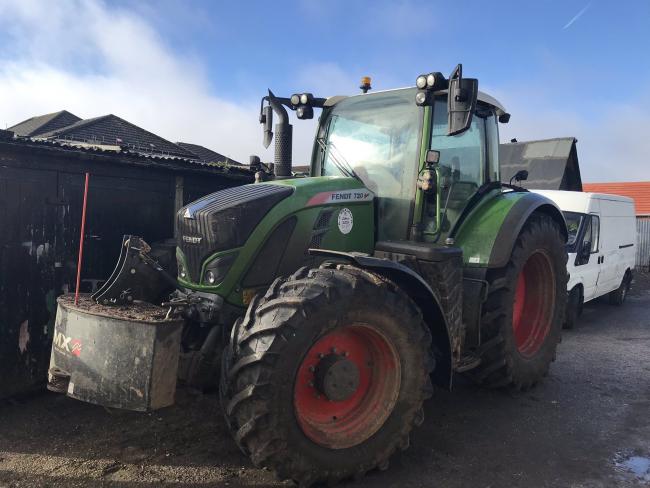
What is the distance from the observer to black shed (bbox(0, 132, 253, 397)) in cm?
437

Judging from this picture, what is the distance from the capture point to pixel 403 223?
4242mm

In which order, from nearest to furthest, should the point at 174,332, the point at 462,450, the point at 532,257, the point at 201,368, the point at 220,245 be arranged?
1. the point at 174,332
2. the point at 201,368
3. the point at 220,245
4. the point at 462,450
5. the point at 532,257

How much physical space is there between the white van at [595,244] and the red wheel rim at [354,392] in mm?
5560

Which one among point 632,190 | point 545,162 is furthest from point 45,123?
point 632,190

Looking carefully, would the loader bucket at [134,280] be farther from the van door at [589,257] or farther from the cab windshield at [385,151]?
the van door at [589,257]

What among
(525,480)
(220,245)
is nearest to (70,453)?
(220,245)

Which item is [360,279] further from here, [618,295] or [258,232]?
[618,295]

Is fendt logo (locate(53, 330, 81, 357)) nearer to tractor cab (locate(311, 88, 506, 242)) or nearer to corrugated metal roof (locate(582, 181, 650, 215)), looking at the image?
tractor cab (locate(311, 88, 506, 242))

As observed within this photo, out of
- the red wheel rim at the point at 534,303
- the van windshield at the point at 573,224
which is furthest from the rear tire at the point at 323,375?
the van windshield at the point at 573,224

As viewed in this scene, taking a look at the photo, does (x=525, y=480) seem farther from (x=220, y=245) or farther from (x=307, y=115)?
(x=307, y=115)

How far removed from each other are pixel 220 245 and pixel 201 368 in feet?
2.58

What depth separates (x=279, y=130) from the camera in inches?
191

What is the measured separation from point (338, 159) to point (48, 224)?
8.24 feet

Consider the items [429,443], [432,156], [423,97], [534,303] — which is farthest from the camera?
[534,303]
